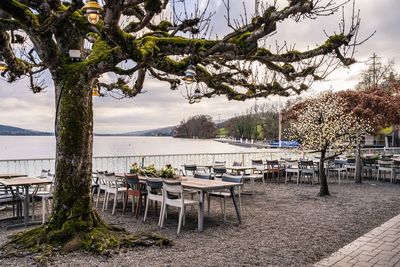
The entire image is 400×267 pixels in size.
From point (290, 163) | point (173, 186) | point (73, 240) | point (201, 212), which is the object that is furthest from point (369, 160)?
point (73, 240)

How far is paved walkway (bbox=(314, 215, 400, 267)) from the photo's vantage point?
14.7 feet

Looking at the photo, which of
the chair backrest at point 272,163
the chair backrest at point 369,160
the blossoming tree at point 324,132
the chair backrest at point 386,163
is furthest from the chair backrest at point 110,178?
the chair backrest at point 369,160

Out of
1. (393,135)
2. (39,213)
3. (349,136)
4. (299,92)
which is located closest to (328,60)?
(299,92)

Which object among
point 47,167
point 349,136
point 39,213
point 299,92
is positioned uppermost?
point 299,92

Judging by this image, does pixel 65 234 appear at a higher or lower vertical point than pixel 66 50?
lower

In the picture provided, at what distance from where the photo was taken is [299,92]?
29.8ft

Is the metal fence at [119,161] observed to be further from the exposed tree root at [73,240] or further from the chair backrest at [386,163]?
the exposed tree root at [73,240]

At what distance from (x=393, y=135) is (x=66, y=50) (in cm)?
3452

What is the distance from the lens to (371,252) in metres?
4.90

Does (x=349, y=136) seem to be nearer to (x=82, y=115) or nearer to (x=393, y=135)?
(x=82, y=115)

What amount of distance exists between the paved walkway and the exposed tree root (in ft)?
7.88

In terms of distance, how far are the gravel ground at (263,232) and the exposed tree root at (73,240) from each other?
0.53 ft

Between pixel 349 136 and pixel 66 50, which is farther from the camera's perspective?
pixel 349 136

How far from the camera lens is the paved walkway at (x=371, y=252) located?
4488 mm
